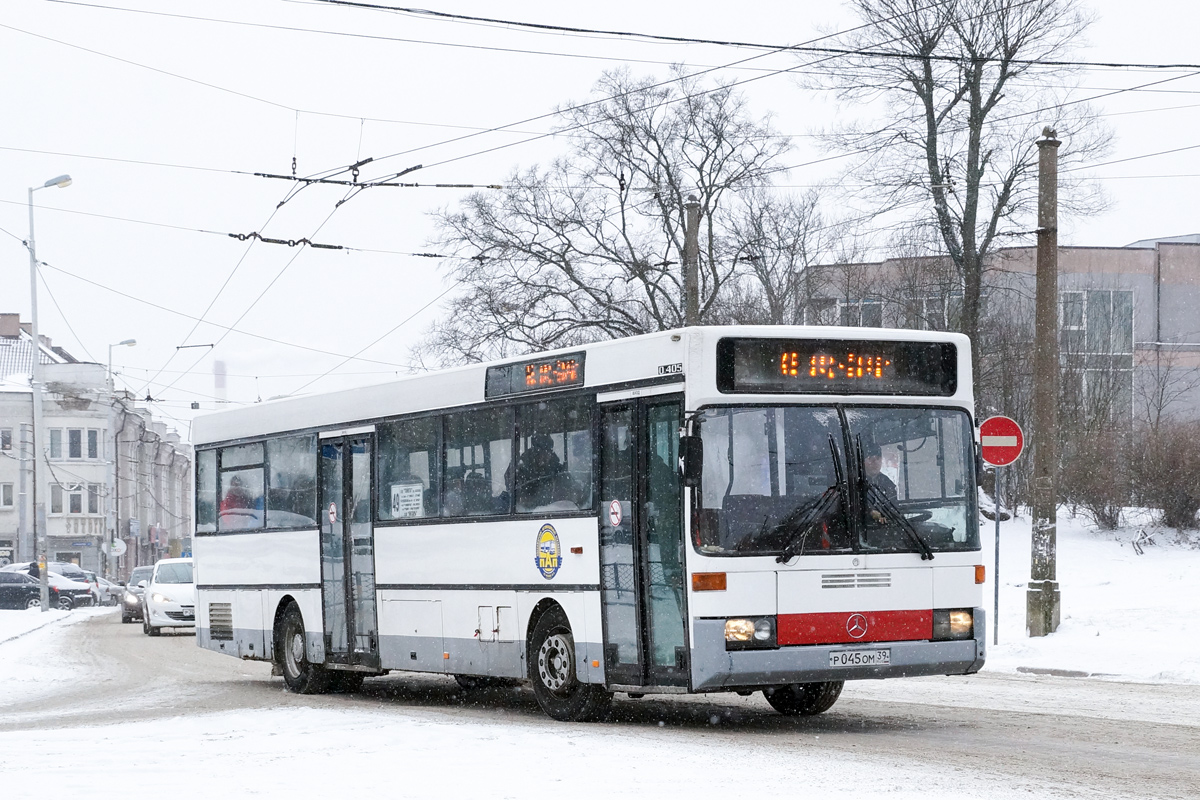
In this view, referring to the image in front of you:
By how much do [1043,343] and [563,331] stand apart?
2706cm

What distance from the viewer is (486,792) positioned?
852cm

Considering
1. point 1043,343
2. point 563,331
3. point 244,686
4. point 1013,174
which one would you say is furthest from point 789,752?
point 563,331

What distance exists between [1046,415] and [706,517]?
11292 millimetres

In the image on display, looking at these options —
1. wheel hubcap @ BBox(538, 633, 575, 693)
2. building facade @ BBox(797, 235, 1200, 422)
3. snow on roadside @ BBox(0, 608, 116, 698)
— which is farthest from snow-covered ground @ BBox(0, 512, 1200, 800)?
building facade @ BBox(797, 235, 1200, 422)

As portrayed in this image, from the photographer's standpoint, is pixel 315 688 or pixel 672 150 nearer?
pixel 315 688

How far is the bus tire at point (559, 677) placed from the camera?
12.9 metres

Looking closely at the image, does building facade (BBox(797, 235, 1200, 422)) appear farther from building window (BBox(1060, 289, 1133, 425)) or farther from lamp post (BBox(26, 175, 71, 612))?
lamp post (BBox(26, 175, 71, 612))

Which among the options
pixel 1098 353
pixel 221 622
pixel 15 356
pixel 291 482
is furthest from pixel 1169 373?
pixel 15 356

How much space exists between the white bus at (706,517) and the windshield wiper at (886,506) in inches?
0.6

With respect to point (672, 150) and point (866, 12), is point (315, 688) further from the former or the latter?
point (672, 150)

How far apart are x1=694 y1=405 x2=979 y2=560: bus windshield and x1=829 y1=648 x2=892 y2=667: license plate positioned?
701 mm

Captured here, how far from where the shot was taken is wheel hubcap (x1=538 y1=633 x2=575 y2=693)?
42.9 feet

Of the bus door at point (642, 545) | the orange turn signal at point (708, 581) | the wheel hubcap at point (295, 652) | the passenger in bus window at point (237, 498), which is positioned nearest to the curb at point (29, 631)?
the passenger in bus window at point (237, 498)

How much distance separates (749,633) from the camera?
37.8ft
